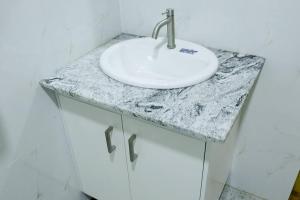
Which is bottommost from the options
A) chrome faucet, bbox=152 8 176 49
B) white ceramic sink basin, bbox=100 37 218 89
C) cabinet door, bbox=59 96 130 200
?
cabinet door, bbox=59 96 130 200

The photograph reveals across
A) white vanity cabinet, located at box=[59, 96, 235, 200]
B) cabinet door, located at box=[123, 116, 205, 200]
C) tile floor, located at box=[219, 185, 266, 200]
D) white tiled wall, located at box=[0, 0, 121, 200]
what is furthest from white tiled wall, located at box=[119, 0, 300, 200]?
cabinet door, located at box=[123, 116, 205, 200]

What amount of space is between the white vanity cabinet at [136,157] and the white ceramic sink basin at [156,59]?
0.74 ft

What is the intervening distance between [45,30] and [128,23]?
492 millimetres

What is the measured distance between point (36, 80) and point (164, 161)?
0.56 meters

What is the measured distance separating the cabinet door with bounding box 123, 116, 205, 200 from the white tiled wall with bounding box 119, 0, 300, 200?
1.66ft

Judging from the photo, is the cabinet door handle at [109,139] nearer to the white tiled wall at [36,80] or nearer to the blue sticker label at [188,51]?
the white tiled wall at [36,80]

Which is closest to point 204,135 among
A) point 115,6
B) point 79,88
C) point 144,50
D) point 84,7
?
point 79,88

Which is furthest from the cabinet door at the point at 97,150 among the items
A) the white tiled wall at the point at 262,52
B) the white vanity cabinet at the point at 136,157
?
the white tiled wall at the point at 262,52

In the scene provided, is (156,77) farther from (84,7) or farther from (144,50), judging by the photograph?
(84,7)

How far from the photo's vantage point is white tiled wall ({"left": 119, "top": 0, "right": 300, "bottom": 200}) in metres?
1.08

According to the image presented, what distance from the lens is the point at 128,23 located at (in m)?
1.41

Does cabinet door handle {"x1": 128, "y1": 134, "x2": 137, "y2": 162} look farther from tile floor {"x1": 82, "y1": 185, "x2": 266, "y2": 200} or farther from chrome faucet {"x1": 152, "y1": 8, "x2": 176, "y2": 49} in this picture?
tile floor {"x1": 82, "y1": 185, "x2": 266, "y2": 200}

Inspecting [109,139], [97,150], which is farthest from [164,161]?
[97,150]

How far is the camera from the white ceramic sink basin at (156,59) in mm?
1165
